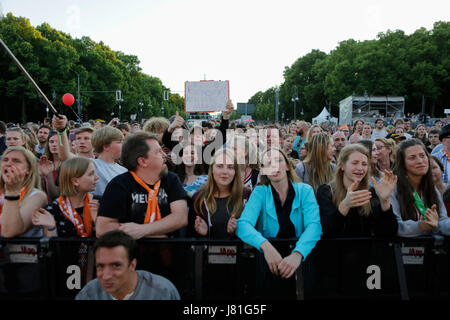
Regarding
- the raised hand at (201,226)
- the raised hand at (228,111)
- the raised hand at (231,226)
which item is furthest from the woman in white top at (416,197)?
the raised hand at (228,111)

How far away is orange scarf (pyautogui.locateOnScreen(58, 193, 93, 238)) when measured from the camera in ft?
9.68

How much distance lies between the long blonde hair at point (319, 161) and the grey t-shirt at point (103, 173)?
2488 millimetres

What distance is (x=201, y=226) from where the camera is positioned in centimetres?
298

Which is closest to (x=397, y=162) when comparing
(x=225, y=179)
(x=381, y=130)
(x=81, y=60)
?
(x=225, y=179)

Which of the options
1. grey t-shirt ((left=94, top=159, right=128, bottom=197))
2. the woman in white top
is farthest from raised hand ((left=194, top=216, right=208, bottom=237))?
the woman in white top

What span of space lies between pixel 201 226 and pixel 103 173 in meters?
1.44

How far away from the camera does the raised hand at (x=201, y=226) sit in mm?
2963

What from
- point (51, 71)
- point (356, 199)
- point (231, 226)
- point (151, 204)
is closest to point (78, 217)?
point (151, 204)

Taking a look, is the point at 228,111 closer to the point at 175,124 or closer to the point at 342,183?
the point at 175,124

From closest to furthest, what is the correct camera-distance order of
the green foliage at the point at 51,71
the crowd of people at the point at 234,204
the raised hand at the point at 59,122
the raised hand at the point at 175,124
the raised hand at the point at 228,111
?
the crowd of people at the point at 234,204 < the raised hand at the point at 59,122 < the raised hand at the point at 175,124 < the raised hand at the point at 228,111 < the green foliage at the point at 51,71

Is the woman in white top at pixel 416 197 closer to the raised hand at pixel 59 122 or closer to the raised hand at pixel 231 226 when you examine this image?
the raised hand at pixel 231 226

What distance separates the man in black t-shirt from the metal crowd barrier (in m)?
0.15

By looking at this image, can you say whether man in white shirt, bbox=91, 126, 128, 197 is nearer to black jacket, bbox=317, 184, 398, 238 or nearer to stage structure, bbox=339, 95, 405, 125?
black jacket, bbox=317, 184, 398, 238

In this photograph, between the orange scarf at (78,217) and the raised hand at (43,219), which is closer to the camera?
the raised hand at (43,219)
